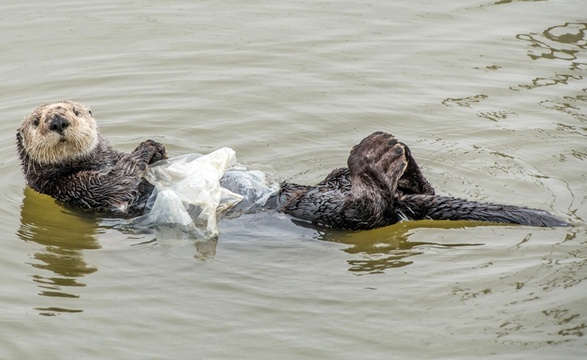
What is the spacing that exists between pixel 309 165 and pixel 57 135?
6.72ft

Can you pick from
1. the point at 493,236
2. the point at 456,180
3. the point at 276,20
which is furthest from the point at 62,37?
the point at 493,236

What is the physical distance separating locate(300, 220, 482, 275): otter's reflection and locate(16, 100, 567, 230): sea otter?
0.51 ft

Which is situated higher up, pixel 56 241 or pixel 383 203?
pixel 383 203

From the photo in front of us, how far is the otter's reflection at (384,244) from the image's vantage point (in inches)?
239

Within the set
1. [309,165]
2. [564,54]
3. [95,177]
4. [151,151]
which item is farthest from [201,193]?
[564,54]

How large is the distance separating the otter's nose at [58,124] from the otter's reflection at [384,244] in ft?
6.59

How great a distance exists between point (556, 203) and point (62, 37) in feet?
19.0

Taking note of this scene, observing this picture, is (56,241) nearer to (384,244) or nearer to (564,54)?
(384,244)

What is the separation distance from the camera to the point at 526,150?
7.62 metres

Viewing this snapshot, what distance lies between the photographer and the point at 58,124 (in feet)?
21.6

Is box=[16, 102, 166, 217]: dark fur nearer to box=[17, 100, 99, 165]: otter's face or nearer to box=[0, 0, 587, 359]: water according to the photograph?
box=[17, 100, 99, 165]: otter's face

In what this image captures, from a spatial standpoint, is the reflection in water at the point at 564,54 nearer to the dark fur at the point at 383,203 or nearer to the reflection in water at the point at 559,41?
the reflection in water at the point at 559,41

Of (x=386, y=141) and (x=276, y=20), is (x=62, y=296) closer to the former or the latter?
(x=386, y=141)

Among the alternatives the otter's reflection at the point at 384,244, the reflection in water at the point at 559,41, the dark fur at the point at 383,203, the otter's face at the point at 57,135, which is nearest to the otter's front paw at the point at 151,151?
the otter's face at the point at 57,135
